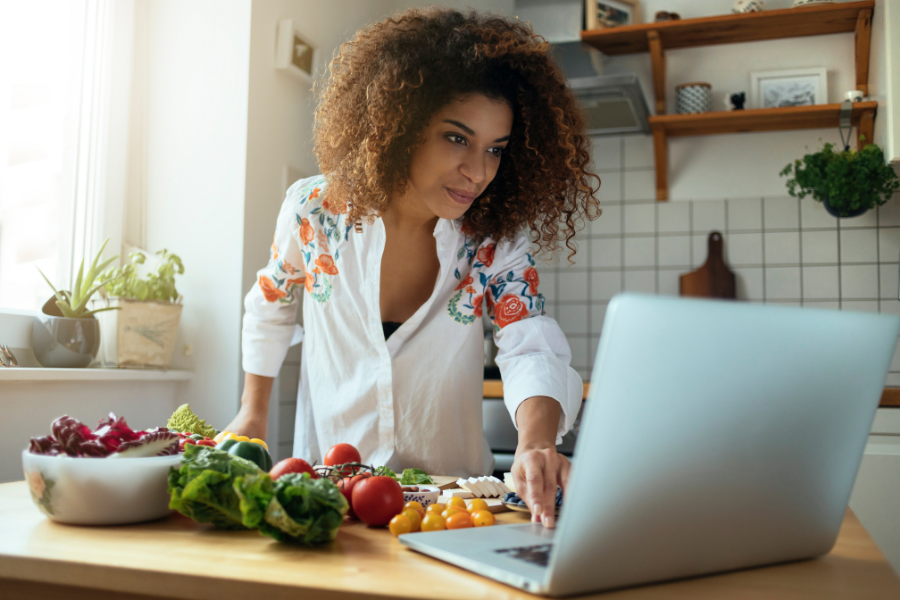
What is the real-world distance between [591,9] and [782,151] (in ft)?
2.79

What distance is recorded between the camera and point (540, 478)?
768 mm

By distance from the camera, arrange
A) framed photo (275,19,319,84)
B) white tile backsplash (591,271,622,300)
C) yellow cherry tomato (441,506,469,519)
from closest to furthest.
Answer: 1. yellow cherry tomato (441,506,469,519)
2. framed photo (275,19,319,84)
3. white tile backsplash (591,271,622,300)

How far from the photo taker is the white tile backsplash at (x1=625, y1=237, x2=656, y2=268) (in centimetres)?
263

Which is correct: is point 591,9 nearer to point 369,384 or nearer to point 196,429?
point 369,384

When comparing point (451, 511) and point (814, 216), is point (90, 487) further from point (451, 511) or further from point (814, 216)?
point (814, 216)

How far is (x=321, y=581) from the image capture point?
473 millimetres

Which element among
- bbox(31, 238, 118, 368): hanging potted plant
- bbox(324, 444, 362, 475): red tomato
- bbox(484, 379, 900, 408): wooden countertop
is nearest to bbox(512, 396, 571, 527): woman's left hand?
bbox(324, 444, 362, 475): red tomato

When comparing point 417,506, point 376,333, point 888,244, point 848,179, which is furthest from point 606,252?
point 417,506

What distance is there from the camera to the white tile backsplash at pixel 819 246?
245 cm

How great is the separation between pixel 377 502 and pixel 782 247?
88.4 inches

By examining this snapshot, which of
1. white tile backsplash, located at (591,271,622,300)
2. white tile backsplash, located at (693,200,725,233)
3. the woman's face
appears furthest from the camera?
white tile backsplash, located at (591,271,622,300)

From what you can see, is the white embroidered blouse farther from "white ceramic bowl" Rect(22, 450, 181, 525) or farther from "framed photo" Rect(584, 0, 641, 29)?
"framed photo" Rect(584, 0, 641, 29)

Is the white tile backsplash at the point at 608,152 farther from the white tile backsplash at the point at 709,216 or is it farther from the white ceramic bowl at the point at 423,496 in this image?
the white ceramic bowl at the point at 423,496

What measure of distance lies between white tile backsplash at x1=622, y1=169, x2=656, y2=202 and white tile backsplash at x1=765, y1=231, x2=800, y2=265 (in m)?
0.44
